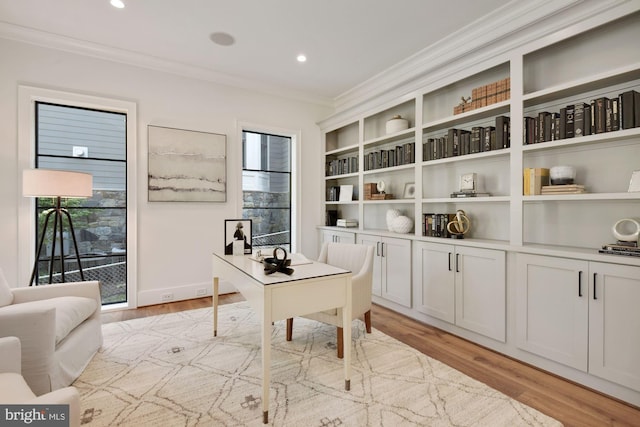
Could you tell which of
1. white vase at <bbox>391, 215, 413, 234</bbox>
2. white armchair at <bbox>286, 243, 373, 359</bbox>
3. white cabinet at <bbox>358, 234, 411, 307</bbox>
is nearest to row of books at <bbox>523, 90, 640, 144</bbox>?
white vase at <bbox>391, 215, 413, 234</bbox>

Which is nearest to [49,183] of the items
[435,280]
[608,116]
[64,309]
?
[64,309]

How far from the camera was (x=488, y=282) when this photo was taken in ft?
8.48

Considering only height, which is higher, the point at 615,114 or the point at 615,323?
the point at 615,114

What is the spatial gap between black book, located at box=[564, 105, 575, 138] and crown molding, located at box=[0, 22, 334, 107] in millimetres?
3372

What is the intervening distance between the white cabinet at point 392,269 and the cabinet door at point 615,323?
61.6 inches

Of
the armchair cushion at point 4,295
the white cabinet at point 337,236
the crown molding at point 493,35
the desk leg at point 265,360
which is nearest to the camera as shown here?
the desk leg at point 265,360

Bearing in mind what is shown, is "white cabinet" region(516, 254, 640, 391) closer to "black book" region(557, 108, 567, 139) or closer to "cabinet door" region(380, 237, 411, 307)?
"black book" region(557, 108, 567, 139)

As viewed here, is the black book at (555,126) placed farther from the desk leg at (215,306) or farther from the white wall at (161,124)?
the white wall at (161,124)

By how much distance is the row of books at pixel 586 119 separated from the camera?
6.39 ft

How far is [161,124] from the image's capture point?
3.71 metres

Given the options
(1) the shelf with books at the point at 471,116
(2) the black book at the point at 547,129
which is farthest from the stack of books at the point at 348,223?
(2) the black book at the point at 547,129

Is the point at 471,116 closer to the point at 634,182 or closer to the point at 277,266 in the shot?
the point at 634,182

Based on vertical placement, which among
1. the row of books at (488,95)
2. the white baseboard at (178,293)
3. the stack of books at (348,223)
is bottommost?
the white baseboard at (178,293)

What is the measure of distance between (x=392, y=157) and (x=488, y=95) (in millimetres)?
1276
